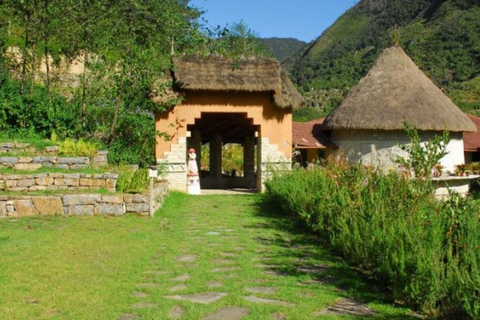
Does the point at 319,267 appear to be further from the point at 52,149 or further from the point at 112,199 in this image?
the point at 52,149

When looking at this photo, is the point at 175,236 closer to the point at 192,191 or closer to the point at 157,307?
the point at 157,307

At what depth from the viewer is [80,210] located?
1012 centimetres

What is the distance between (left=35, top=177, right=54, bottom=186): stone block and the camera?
1102 cm

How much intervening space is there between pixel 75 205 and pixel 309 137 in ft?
39.5

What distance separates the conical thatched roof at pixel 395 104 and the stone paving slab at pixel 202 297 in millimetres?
14321

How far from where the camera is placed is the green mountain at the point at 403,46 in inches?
1815

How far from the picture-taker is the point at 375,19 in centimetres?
7581

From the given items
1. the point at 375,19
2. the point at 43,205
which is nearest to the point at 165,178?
the point at 43,205

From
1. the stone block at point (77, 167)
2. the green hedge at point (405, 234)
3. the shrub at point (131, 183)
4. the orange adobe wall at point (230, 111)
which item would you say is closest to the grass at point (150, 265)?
the green hedge at point (405, 234)

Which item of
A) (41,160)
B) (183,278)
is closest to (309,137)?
(41,160)

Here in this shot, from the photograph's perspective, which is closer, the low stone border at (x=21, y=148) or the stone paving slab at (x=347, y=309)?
the stone paving slab at (x=347, y=309)

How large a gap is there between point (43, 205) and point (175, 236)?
298 cm

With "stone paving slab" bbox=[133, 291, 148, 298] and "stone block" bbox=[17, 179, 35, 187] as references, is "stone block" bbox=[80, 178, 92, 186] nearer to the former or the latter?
"stone block" bbox=[17, 179, 35, 187]

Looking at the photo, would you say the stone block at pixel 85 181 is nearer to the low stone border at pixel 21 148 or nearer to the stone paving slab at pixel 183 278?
the low stone border at pixel 21 148
